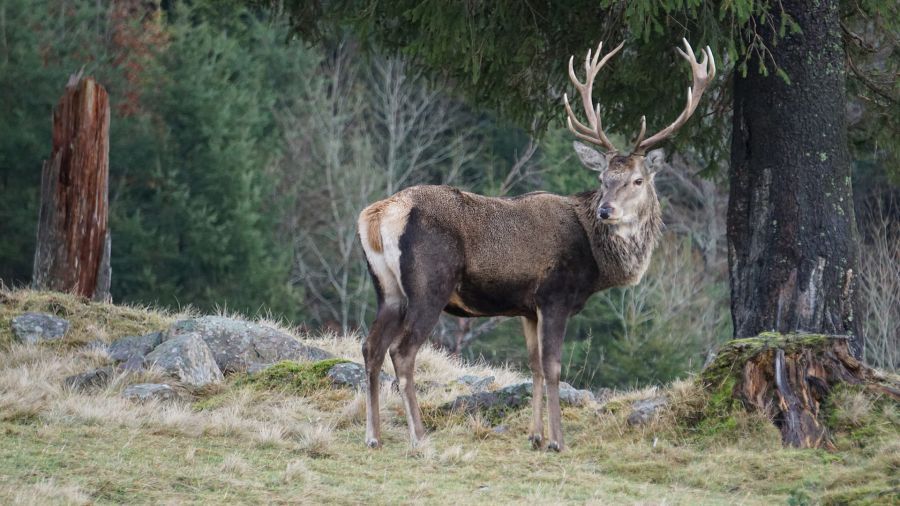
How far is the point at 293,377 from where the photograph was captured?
1024 cm

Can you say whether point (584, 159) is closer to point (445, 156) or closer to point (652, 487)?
point (652, 487)

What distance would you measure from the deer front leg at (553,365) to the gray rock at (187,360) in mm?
3071

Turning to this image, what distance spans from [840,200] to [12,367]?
22.8 ft

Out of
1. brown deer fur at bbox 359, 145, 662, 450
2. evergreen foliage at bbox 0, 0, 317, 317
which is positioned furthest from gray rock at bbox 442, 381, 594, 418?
evergreen foliage at bbox 0, 0, 317, 317

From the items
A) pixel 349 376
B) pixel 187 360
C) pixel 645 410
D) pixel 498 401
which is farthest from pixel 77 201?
pixel 645 410

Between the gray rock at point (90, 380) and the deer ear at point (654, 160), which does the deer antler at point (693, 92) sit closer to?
the deer ear at point (654, 160)

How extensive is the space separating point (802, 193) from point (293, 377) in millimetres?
4229

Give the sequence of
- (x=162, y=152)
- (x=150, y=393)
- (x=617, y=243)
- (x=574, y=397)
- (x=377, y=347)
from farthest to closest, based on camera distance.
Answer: (x=162, y=152)
(x=574, y=397)
(x=150, y=393)
(x=617, y=243)
(x=377, y=347)

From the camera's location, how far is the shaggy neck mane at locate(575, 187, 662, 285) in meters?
9.13

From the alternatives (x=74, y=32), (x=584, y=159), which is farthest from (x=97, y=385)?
(x=74, y=32)

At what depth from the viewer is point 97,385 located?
10.0 metres

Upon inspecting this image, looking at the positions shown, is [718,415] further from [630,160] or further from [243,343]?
[243,343]

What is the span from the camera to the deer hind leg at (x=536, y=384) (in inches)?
341

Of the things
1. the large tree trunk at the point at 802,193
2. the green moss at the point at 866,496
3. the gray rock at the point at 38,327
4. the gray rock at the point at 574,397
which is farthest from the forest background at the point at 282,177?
the green moss at the point at 866,496
